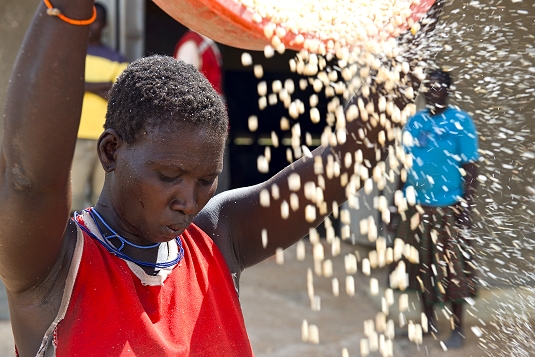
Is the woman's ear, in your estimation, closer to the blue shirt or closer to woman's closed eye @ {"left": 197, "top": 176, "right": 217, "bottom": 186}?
woman's closed eye @ {"left": 197, "top": 176, "right": 217, "bottom": 186}

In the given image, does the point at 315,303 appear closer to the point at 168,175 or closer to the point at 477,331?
the point at 477,331

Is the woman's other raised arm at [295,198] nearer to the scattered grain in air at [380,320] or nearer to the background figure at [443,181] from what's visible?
the background figure at [443,181]

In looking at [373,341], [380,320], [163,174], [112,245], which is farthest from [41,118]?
[380,320]

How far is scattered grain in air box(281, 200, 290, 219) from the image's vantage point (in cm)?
170

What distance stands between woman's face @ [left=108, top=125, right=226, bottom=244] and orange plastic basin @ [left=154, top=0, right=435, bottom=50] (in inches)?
14.5

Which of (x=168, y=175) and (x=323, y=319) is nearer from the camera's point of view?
(x=168, y=175)

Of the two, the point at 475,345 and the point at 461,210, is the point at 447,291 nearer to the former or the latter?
the point at 475,345

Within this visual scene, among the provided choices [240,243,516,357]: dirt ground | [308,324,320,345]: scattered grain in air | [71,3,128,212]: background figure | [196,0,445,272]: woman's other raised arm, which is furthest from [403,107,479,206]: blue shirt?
[71,3,128,212]: background figure

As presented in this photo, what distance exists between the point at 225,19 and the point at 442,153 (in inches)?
93.0

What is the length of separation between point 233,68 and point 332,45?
30.4ft

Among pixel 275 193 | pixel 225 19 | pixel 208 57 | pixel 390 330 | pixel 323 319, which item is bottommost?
pixel 323 319

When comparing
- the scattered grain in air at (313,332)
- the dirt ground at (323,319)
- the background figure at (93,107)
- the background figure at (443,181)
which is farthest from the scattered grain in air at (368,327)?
the background figure at (93,107)

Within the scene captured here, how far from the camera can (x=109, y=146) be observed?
1.35 metres

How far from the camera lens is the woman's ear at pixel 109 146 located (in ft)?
4.39
